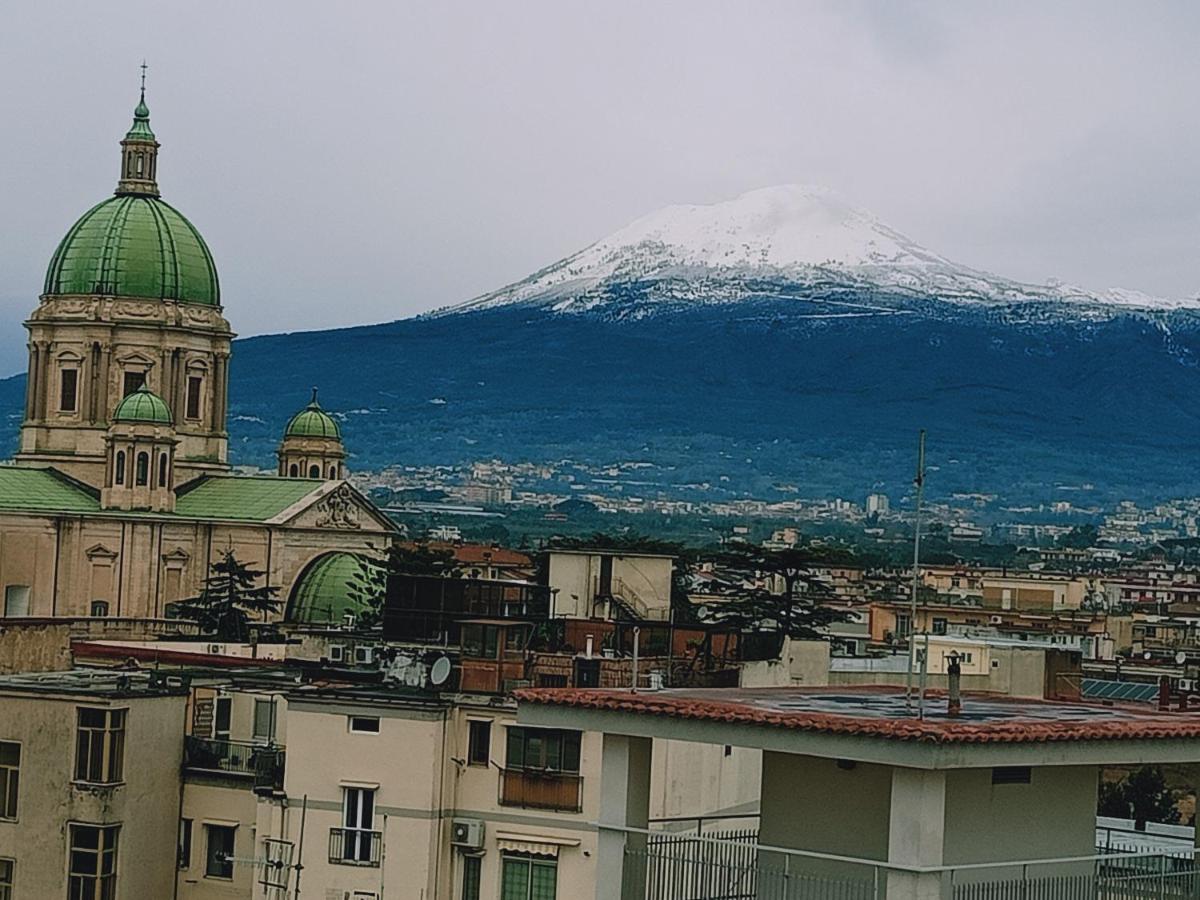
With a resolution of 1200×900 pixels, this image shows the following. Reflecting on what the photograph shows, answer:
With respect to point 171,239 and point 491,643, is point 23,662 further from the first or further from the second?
point 171,239

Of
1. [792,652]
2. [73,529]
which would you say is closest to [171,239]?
[73,529]

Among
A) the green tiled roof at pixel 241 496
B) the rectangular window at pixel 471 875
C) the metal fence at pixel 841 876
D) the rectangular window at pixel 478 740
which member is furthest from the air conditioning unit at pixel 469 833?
the green tiled roof at pixel 241 496

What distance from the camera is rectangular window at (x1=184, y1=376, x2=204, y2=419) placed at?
97.9m

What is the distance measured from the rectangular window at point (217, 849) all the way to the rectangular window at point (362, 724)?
150 inches

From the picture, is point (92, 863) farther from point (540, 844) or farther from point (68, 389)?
point (68, 389)

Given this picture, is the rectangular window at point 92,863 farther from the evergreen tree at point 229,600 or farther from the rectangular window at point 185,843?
the evergreen tree at point 229,600

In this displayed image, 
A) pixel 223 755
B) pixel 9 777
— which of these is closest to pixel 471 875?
pixel 223 755

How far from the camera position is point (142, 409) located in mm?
93625

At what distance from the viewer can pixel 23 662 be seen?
4588cm

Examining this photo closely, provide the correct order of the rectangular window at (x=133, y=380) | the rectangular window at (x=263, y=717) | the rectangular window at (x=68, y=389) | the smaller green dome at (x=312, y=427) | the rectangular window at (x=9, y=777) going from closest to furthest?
the rectangular window at (x=9, y=777), the rectangular window at (x=263, y=717), the rectangular window at (x=133, y=380), the rectangular window at (x=68, y=389), the smaller green dome at (x=312, y=427)

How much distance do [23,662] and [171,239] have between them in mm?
55369

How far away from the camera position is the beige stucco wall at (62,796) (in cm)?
3319

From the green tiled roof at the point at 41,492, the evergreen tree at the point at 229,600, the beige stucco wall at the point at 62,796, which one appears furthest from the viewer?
the green tiled roof at the point at 41,492

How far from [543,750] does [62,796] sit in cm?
624
